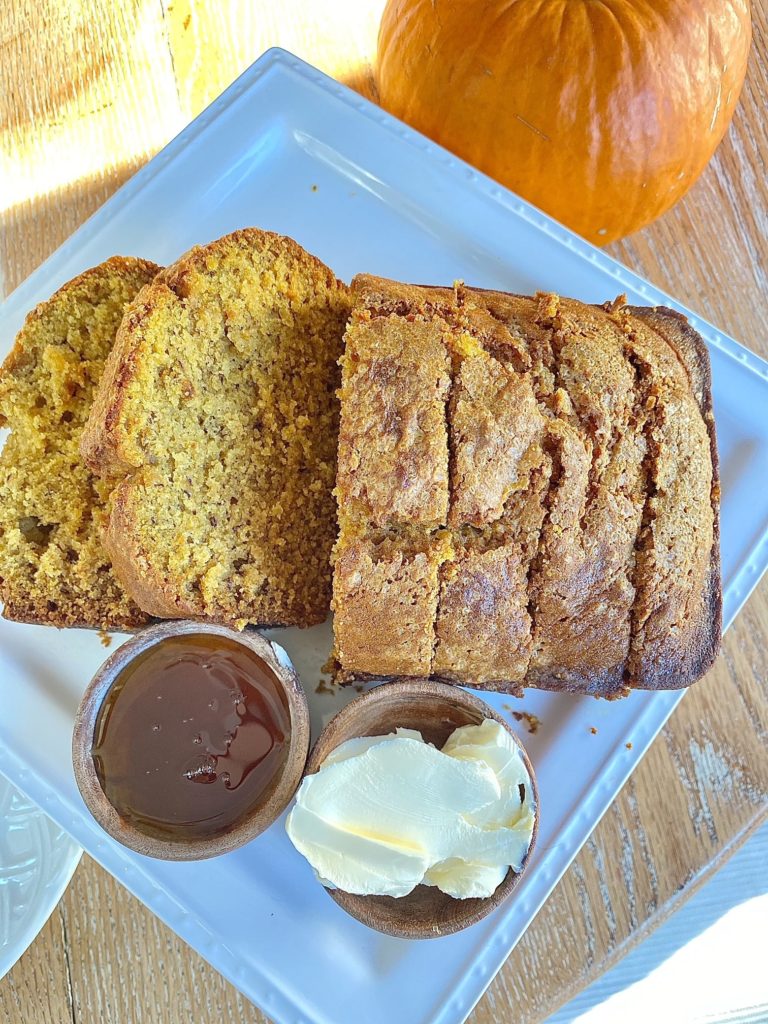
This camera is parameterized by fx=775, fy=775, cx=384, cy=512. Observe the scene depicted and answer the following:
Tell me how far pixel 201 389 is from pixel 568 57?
135 cm

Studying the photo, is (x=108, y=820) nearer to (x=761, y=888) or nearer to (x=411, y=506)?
(x=411, y=506)

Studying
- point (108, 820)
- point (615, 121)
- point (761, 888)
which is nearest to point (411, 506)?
point (108, 820)

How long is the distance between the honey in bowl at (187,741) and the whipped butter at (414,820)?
183 millimetres

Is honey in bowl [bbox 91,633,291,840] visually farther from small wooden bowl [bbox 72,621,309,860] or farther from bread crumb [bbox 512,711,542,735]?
bread crumb [bbox 512,711,542,735]

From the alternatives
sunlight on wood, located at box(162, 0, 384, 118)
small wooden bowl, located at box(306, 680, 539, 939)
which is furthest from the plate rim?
sunlight on wood, located at box(162, 0, 384, 118)

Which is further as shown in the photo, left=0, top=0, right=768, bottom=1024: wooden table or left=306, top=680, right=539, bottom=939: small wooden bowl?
left=0, top=0, right=768, bottom=1024: wooden table

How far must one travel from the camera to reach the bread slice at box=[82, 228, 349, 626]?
69.7 inches

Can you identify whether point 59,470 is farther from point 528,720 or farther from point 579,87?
point 579,87

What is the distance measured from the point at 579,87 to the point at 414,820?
1.96 metres

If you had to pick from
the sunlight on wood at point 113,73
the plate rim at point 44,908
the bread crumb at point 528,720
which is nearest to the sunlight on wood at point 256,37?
the sunlight on wood at point 113,73

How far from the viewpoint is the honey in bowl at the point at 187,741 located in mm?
1863

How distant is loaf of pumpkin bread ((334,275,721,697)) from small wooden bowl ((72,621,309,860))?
265mm

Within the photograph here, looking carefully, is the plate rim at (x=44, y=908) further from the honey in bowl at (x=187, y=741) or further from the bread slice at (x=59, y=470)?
the bread slice at (x=59, y=470)

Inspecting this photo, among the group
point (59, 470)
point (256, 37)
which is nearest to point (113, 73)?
point (256, 37)
